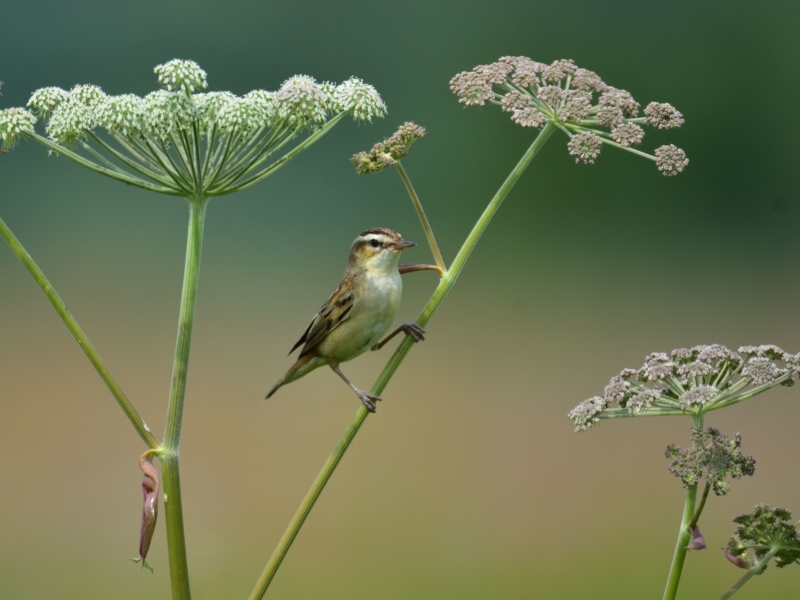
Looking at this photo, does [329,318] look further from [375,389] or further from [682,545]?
[682,545]

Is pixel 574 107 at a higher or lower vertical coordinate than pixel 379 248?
higher

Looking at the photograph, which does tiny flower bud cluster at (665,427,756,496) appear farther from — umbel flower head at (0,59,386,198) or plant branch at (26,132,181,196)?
plant branch at (26,132,181,196)

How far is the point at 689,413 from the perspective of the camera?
1.91m

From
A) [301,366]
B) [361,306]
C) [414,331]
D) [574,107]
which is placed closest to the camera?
[574,107]

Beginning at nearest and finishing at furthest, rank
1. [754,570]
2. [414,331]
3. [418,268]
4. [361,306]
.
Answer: [754,570], [418,268], [414,331], [361,306]

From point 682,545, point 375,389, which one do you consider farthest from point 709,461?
point 375,389

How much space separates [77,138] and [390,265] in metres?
1.23

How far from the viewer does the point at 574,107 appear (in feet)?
6.73

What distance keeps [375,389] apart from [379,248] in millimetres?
1038

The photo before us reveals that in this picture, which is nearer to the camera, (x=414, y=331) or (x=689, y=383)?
(x=689, y=383)

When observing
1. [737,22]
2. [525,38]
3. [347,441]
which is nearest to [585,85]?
[347,441]

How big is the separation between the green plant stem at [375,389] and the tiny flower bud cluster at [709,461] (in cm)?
61

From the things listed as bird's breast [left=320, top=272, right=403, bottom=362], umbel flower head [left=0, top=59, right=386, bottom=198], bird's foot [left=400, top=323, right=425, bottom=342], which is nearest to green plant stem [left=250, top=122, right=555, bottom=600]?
Result: bird's foot [left=400, top=323, right=425, bottom=342]

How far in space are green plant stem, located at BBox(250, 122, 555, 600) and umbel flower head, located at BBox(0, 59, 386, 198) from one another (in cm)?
37
